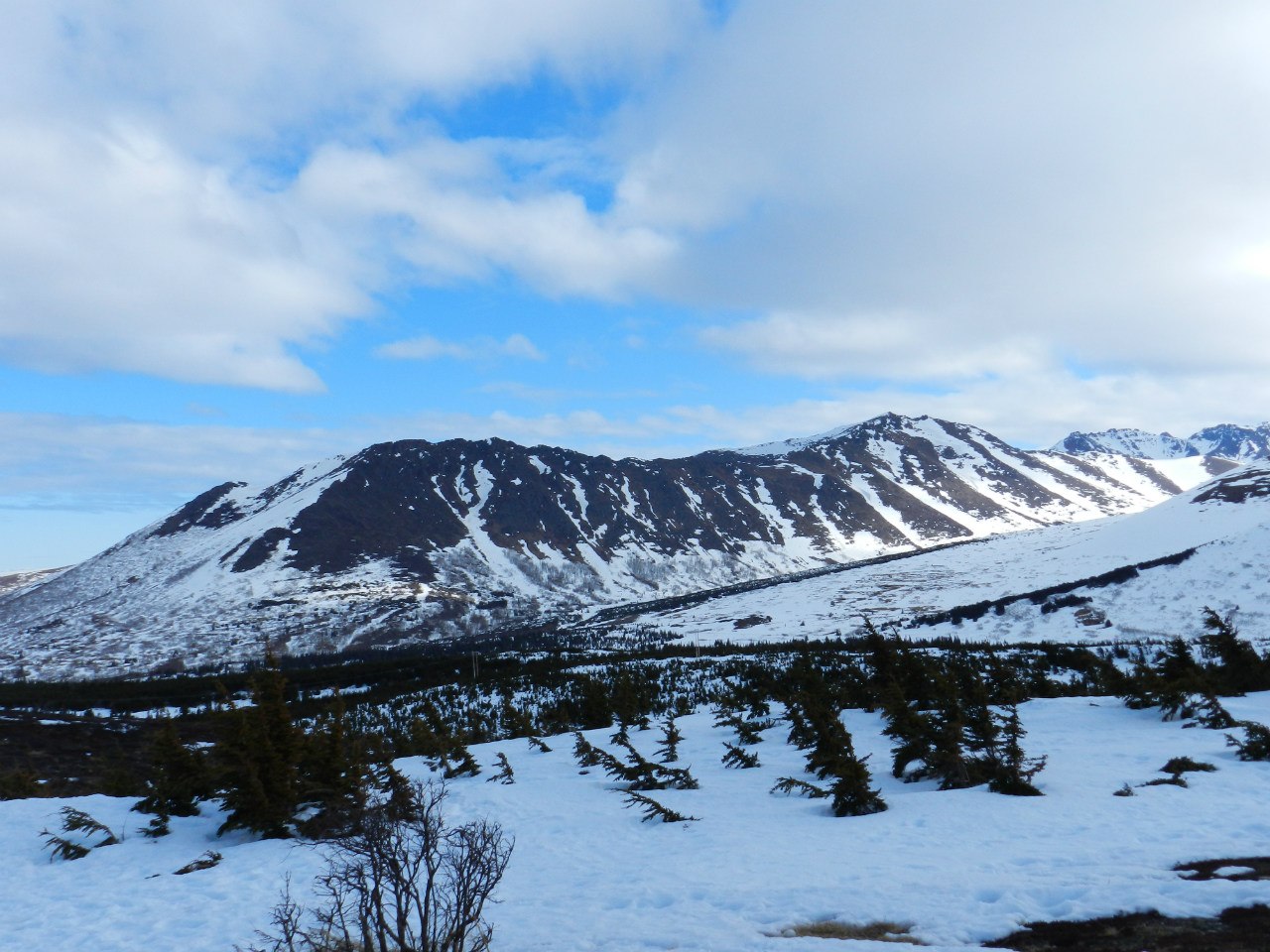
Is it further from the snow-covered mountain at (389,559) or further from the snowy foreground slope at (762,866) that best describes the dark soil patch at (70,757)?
the snow-covered mountain at (389,559)

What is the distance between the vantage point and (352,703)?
45.2 m

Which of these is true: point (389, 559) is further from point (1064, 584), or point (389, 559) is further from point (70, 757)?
point (70, 757)

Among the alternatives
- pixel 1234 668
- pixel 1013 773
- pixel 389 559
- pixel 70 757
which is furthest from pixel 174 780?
pixel 389 559

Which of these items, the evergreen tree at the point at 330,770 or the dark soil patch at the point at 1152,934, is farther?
the evergreen tree at the point at 330,770

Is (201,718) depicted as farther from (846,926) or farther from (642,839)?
(846,926)

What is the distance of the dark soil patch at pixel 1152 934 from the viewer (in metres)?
5.94

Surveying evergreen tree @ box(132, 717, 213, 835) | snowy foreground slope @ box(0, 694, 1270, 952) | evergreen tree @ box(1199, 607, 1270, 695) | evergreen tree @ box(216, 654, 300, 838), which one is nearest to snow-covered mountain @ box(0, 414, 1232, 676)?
evergreen tree @ box(132, 717, 213, 835)

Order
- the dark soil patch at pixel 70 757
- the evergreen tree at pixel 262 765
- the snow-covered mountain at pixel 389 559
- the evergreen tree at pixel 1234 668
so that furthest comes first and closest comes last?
the snow-covered mountain at pixel 389 559 → the evergreen tree at pixel 1234 668 → the dark soil patch at pixel 70 757 → the evergreen tree at pixel 262 765

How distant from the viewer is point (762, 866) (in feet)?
31.7

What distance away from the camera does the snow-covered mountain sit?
106 m

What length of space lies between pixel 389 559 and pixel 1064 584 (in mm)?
116728

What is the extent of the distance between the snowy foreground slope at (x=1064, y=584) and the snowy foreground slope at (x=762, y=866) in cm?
4130

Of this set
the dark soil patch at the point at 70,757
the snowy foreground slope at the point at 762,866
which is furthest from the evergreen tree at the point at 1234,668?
the dark soil patch at the point at 70,757

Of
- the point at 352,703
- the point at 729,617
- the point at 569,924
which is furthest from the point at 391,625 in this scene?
the point at 569,924
